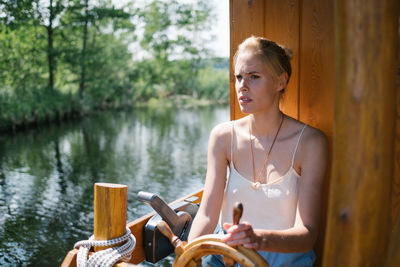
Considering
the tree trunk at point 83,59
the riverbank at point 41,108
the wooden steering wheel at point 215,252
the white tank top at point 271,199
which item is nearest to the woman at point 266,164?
the white tank top at point 271,199

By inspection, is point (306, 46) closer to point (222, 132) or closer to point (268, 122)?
point (268, 122)

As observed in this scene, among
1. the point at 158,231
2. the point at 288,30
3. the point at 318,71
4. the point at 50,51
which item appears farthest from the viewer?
the point at 50,51

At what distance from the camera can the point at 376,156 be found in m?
0.96

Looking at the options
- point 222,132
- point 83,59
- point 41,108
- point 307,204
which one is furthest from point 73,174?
point 83,59

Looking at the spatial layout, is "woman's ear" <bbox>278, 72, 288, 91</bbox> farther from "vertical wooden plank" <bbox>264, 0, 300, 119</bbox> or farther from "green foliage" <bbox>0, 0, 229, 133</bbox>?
"green foliage" <bbox>0, 0, 229, 133</bbox>

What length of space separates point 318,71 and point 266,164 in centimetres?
57

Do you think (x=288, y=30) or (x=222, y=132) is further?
(x=288, y=30)

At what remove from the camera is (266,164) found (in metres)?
1.74

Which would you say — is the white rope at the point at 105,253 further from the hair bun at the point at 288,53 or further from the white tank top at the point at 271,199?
the hair bun at the point at 288,53

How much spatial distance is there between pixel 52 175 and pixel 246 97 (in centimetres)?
836

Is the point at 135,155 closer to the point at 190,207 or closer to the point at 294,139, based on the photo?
the point at 190,207

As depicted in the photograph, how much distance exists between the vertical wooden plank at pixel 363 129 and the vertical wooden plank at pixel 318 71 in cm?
93

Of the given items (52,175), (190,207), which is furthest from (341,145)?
(52,175)

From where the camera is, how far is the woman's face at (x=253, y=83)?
1.70m
